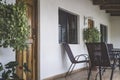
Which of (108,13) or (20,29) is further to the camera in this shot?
(108,13)

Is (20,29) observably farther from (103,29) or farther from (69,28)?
(103,29)

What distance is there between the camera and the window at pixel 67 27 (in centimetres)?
763

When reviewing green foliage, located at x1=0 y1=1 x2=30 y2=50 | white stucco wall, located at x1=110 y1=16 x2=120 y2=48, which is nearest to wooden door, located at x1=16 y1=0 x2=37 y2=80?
green foliage, located at x1=0 y1=1 x2=30 y2=50

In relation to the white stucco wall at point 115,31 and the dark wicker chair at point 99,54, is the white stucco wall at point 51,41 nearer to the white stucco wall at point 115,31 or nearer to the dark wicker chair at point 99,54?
the dark wicker chair at point 99,54

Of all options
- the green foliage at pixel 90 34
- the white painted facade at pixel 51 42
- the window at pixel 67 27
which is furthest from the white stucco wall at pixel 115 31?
the window at pixel 67 27

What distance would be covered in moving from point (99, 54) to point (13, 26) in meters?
2.30

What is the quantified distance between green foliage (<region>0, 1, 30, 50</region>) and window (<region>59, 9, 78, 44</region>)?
12.0 feet

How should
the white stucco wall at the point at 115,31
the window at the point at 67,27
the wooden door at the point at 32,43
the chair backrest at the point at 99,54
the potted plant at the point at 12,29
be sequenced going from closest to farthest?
the potted plant at the point at 12,29 → the chair backrest at the point at 99,54 → the wooden door at the point at 32,43 → the window at the point at 67,27 → the white stucco wall at the point at 115,31

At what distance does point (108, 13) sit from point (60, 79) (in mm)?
8876

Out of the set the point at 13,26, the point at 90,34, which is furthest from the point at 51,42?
the point at 90,34

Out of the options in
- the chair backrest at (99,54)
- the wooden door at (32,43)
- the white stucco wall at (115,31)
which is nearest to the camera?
the chair backrest at (99,54)

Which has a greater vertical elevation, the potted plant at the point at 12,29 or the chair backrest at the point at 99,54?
the potted plant at the point at 12,29

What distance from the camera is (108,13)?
48.4 ft

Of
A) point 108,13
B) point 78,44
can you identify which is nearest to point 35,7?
point 78,44
